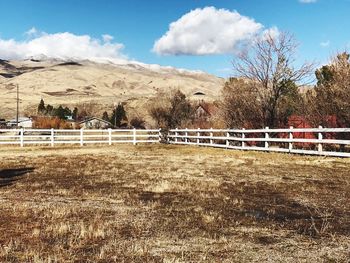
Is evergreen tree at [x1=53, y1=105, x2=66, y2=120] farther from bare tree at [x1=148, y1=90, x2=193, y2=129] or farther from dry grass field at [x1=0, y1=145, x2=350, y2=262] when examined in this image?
dry grass field at [x1=0, y1=145, x2=350, y2=262]

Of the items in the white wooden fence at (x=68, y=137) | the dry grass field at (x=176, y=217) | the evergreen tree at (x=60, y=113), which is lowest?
the dry grass field at (x=176, y=217)

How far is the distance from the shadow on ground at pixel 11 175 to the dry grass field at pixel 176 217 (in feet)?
0.19

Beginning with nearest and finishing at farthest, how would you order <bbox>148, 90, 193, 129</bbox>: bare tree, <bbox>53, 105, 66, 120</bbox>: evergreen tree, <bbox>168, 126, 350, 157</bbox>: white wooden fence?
1. <bbox>168, 126, 350, 157</bbox>: white wooden fence
2. <bbox>148, 90, 193, 129</bbox>: bare tree
3. <bbox>53, 105, 66, 120</bbox>: evergreen tree

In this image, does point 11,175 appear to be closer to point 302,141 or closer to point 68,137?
point 302,141

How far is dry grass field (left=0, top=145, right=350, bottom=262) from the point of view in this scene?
5871 mm

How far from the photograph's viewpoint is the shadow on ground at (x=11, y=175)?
13116 millimetres

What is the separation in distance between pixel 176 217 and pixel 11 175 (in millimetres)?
8679

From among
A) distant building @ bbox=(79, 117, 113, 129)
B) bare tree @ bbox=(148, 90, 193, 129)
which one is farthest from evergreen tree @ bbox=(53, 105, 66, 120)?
bare tree @ bbox=(148, 90, 193, 129)

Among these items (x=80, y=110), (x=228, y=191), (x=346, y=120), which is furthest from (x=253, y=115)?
(x=80, y=110)

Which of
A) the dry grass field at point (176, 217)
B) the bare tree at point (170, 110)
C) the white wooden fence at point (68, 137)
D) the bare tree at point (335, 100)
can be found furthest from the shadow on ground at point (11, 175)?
the bare tree at point (170, 110)

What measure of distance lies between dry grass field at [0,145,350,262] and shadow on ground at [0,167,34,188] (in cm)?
6

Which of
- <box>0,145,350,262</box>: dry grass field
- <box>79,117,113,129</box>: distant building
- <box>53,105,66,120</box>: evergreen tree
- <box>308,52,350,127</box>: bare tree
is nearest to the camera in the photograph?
<box>0,145,350,262</box>: dry grass field

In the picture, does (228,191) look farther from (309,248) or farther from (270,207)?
(309,248)

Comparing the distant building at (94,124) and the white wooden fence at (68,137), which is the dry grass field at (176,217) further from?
the distant building at (94,124)
